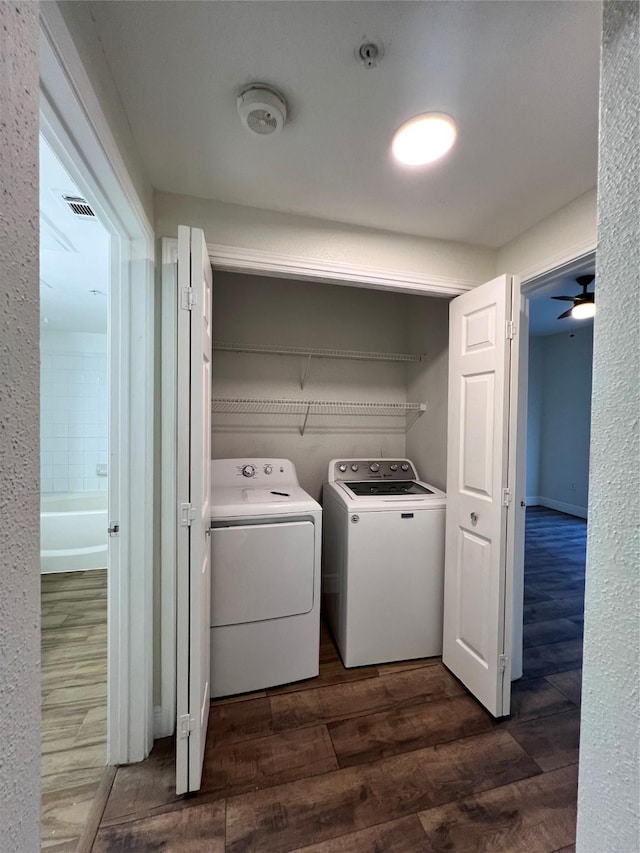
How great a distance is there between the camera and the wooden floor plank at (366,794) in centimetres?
118

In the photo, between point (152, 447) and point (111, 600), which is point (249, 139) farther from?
point (111, 600)

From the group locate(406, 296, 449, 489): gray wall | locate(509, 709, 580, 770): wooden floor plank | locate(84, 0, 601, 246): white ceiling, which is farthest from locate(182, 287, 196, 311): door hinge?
locate(509, 709, 580, 770): wooden floor plank

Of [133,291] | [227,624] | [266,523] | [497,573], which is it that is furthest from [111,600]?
[497,573]

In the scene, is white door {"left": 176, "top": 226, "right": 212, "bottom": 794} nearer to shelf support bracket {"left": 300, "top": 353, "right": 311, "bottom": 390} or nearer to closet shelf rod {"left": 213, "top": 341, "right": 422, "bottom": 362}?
closet shelf rod {"left": 213, "top": 341, "right": 422, "bottom": 362}

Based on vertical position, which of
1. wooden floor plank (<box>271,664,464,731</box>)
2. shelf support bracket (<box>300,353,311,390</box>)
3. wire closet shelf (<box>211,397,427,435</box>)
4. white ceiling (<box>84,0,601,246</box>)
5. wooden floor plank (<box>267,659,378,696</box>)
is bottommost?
wooden floor plank (<box>267,659,378,696</box>)

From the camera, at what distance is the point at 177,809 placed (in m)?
1.24

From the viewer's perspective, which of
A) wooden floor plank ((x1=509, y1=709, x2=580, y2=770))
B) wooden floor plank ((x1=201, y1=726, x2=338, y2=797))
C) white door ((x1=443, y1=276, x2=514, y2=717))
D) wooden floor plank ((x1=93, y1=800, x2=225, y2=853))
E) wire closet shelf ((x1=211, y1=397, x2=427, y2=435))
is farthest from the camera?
wire closet shelf ((x1=211, y1=397, x2=427, y2=435))

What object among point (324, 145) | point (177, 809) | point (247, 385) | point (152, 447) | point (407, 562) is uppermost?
point (324, 145)

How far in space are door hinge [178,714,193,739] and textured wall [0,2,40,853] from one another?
0.94 m

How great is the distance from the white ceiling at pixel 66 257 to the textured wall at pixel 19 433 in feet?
2.60

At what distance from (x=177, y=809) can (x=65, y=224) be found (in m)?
2.56

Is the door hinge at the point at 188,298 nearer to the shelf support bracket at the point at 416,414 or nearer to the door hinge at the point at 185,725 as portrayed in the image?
the door hinge at the point at 185,725

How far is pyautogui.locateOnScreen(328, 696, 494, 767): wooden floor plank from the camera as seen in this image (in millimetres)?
1472

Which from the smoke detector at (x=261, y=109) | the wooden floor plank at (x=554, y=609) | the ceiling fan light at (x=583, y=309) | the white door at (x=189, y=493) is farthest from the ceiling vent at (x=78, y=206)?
the wooden floor plank at (x=554, y=609)
